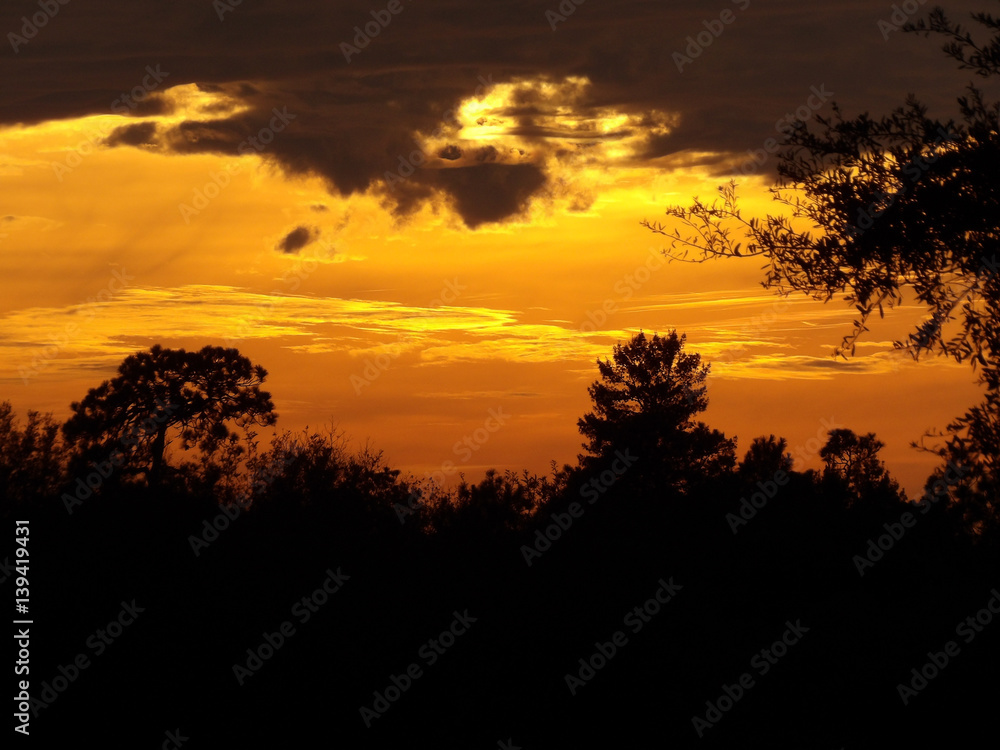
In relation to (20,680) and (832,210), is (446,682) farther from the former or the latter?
A: (832,210)

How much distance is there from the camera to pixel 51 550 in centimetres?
1599

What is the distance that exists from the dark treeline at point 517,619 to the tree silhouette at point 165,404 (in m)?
23.8
